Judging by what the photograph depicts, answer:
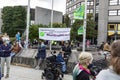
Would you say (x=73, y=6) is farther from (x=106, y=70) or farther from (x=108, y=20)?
(x=106, y=70)

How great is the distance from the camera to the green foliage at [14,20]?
267 ft

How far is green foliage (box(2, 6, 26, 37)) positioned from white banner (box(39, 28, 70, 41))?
6200 centimetres

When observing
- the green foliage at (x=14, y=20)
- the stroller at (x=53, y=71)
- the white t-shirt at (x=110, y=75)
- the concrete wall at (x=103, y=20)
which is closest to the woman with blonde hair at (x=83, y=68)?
the white t-shirt at (x=110, y=75)

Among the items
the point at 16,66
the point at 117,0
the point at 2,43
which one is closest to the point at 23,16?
the point at 117,0

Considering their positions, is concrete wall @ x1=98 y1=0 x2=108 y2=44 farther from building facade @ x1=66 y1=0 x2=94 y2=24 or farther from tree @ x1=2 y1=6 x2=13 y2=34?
tree @ x1=2 y1=6 x2=13 y2=34

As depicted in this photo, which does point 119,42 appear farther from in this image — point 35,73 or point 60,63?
point 35,73

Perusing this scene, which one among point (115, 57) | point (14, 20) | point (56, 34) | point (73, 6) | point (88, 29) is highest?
point (73, 6)

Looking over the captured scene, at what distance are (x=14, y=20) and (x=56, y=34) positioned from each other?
215 ft

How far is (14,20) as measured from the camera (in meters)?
83.1

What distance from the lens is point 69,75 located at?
1526cm

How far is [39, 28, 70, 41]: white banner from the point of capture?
59.8ft

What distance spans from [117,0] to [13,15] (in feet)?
88.9

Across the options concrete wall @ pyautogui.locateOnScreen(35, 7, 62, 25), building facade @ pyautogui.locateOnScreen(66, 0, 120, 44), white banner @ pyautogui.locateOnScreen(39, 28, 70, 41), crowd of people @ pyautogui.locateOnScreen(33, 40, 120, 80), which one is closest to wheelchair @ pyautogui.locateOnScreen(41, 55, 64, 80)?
white banner @ pyautogui.locateOnScreen(39, 28, 70, 41)

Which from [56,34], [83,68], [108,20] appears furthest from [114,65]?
[108,20]
